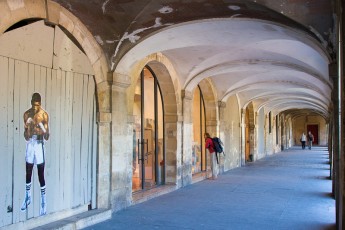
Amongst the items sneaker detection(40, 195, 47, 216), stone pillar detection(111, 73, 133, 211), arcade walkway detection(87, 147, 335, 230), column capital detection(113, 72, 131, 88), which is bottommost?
arcade walkway detection(87, 147, 335, 230)

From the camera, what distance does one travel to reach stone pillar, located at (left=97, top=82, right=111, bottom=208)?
20.5 feet

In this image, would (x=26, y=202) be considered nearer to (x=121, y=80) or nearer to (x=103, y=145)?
(x=103, y=145)

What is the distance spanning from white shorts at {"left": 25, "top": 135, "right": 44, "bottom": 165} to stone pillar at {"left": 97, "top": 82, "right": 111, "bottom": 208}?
4.12 ft

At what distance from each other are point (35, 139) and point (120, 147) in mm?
1927

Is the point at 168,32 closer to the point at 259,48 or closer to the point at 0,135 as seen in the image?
the point at 259,48

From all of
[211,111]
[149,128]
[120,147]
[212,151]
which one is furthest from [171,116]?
[211,111]

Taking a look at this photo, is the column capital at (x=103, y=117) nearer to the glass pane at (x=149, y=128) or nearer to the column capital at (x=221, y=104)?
the glass pane at (x=149, y=128)

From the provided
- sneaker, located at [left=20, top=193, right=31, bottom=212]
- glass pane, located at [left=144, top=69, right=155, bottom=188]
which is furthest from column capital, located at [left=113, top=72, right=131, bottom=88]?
sneaker, located at [left=20, top=193, right=31, bottom=212]

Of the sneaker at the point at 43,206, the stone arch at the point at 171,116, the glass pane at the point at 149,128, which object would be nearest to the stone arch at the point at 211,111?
the stone arch at the point at 171,116

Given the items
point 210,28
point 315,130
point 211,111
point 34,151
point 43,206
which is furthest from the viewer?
point 315,130

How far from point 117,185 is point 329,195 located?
4581 mm

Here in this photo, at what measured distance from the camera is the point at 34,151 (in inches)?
197

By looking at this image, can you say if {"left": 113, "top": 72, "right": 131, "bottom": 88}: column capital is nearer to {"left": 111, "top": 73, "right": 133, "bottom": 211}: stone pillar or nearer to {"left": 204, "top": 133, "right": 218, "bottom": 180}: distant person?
{"left": 111, "top": 73, "right": 133, "bottom": 211}: stone pillar

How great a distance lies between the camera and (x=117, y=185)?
6.66 metres
